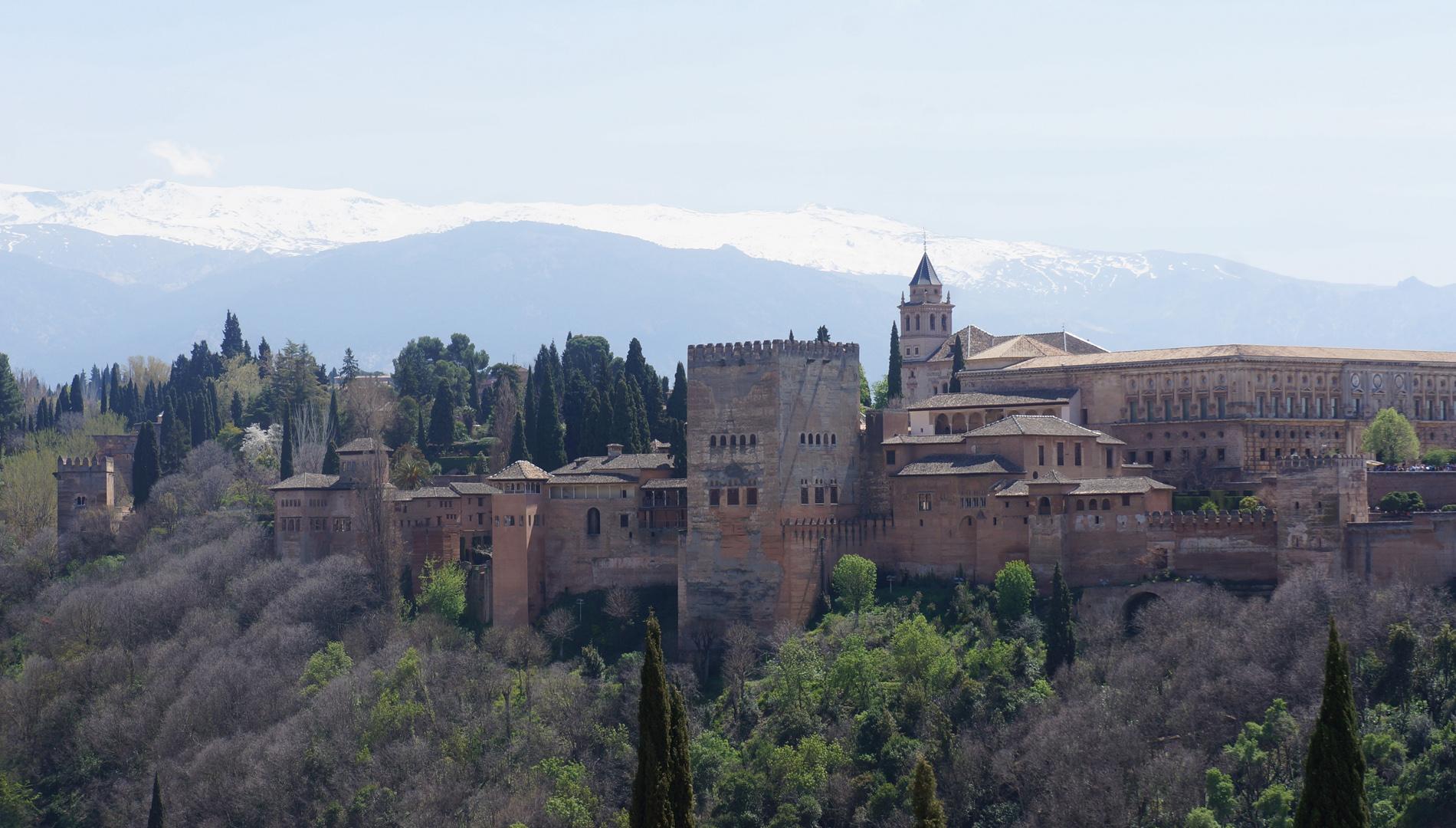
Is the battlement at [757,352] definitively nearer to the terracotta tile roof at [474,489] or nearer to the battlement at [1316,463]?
the terracotta tile roof at [474,489]

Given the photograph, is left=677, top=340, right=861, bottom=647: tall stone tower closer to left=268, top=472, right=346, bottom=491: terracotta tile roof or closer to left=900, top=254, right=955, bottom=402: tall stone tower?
left=268, top=472, right=346, bottom=491: terracotta tile roof

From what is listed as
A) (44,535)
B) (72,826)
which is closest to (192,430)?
(44,535)

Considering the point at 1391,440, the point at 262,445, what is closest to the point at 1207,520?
the point at 1391,440

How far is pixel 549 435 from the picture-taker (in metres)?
76.9

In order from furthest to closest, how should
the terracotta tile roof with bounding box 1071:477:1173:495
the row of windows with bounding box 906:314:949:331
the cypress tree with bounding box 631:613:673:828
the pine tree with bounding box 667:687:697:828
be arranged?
the row of windows with bounding box 906:314:949:331 < the terracotta tile roof with bounding box 1071:477:1173:495 < the pine tree with bounding box 667:687:697:828 < the cypress tree with bounding box 631:613:673:828

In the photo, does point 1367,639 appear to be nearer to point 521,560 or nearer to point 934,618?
point 934,618

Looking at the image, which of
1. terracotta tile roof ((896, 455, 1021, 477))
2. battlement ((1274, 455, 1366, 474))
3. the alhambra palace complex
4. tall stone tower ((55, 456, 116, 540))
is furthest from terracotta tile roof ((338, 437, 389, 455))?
battlement ((1274, 455, 1366, 474))

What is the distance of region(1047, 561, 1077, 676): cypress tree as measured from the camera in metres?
55.5

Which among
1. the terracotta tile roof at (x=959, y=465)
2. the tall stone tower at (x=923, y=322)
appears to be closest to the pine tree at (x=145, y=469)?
the tall stone tower at (x=923, y=322)

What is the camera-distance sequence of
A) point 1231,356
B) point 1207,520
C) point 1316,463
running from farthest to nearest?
point 1231,356 → point 1207,520 → point 1316,463

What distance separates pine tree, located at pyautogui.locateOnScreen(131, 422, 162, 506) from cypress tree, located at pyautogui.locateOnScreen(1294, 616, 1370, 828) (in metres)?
63.4

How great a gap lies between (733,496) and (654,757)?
76.5ft

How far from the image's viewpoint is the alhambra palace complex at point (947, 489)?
58.6 meters

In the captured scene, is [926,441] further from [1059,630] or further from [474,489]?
[474,489]
